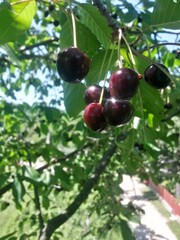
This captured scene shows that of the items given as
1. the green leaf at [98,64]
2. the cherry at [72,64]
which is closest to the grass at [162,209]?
the green leaf at [98,64]

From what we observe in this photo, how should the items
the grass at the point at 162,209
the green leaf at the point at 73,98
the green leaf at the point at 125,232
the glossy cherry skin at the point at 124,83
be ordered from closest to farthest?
the glossy cherry skin at the point at 124,83, the green leaf at the point at 73,98, the green leaf at the point at 125,232, the grass at the point at 162,209

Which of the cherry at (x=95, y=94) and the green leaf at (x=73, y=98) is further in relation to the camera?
the green leaf at (x=73, y=98)

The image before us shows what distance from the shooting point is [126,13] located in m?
3.14

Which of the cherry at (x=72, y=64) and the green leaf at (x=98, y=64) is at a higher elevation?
the cherry at (x=72, y=64)

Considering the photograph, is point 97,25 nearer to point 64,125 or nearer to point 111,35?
point 111,35

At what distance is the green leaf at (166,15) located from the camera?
1.25m

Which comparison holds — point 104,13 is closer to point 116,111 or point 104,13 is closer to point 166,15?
point 166,15

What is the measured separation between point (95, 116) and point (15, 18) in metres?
0.49

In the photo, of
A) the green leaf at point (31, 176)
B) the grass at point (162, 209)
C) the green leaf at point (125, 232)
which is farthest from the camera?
the grass at point (162, 209)

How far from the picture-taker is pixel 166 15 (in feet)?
4.14

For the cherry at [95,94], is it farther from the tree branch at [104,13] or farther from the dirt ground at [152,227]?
the dirt ground at [152,227]

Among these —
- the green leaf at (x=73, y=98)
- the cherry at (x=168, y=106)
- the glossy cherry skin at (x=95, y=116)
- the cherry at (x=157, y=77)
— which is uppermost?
the cherry at (x=157, y=77)

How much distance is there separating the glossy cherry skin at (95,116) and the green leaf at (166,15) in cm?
37

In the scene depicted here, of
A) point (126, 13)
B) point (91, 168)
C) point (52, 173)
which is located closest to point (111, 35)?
point (126, 13)
